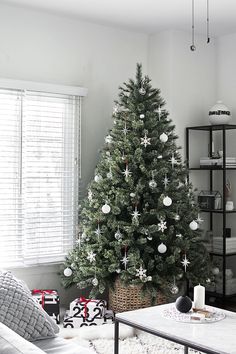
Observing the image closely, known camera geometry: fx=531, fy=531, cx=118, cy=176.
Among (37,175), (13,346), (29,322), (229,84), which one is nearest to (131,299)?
(37,175)

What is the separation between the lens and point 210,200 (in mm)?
5367

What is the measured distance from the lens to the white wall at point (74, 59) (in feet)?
15.7

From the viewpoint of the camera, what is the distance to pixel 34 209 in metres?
4.83

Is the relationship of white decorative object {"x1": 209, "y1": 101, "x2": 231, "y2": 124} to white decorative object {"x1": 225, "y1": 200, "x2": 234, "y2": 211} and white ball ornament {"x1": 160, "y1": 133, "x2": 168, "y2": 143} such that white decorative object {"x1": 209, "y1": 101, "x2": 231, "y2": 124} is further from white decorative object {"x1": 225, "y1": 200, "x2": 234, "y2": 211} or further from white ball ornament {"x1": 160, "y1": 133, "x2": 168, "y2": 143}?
white ball ornament {"x1": 160, "y1": 133, "x2": 168, "y2": 143}

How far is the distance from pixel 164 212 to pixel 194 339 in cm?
174

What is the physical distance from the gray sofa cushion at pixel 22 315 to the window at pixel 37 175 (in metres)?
1.86

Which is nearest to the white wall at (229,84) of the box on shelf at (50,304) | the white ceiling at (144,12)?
the white ceiling at (144,12)

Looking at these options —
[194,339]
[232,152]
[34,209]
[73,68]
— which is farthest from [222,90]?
[194,339]

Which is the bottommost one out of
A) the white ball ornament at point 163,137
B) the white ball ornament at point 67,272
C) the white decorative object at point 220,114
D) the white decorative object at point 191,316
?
the white decorative object at point 191,316

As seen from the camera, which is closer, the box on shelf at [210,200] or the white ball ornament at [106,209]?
the white ball ornament at [106,209]

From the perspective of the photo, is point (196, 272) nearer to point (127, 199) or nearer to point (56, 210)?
point (127, 199)

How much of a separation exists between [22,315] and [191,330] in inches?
36.3

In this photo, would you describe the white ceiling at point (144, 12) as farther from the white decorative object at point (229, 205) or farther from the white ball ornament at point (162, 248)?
the white ball ornament at point (162, 248)

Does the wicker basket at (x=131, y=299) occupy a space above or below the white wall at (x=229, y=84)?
below
